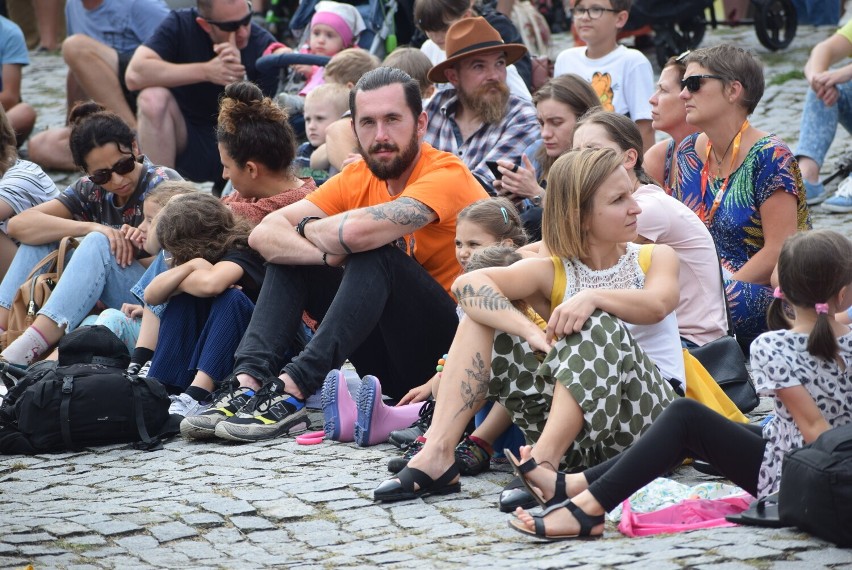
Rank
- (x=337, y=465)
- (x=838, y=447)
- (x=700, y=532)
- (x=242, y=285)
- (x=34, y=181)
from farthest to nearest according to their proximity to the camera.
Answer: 1. (x=34, y=181)
2. (x=242, y=285)
3. (x=337, y=465)
4. (x=700, y=532)
5. (x=838, y=447)

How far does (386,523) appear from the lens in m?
4.32

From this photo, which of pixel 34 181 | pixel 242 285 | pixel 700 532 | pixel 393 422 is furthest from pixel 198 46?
pixel 700 532

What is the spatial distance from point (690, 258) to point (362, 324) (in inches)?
55.1

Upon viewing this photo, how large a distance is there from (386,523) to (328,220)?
1.68m

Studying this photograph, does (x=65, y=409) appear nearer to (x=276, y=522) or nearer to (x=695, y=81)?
(x=276, y=522)

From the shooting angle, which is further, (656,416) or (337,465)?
(337,465)

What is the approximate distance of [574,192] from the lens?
4.45 meters

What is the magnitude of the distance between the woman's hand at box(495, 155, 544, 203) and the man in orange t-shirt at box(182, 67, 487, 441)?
476 mm

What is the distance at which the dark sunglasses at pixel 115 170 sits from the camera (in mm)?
7035

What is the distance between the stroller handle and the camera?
9055 millimetres

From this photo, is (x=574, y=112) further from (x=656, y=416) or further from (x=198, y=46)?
(x=198, y=46)

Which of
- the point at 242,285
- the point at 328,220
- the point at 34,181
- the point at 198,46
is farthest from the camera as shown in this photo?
the point at 198,46

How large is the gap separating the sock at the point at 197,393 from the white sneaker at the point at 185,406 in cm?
1

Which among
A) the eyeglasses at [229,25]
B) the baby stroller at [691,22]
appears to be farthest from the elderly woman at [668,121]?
the baby stroller at [691,22]
